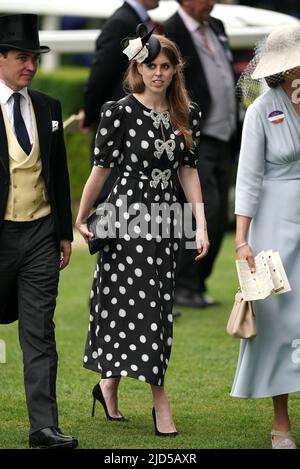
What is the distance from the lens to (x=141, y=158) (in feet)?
21.5

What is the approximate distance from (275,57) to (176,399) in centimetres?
209

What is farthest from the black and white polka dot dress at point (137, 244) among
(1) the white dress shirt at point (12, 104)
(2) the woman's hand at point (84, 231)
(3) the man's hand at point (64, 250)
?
(1) the white dress shirt at point (12, 104)

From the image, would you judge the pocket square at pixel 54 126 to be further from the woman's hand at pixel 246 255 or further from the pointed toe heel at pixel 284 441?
the pointed toe heel at pixel 284 441

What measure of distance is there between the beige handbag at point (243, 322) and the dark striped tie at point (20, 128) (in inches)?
45.2

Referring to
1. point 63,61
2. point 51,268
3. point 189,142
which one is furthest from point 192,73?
point 63,61

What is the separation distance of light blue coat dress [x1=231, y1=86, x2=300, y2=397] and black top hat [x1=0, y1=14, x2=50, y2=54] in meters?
1.00

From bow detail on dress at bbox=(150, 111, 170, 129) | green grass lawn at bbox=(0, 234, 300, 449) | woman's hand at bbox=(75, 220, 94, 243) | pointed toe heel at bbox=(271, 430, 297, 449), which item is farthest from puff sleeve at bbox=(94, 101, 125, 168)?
pointed toe heel at bbox=(271, 430, 297, 449)

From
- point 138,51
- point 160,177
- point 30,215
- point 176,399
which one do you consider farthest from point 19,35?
point 176,399

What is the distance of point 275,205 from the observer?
621cm

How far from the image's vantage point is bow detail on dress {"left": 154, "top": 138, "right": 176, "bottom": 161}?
6535 millimetres

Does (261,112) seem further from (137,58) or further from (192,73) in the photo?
(192,73)

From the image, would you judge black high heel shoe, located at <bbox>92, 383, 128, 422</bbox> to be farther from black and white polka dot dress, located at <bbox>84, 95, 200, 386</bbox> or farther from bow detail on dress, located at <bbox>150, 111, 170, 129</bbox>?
bow detail on dress, located at <bbox>150, 111, 170, 129</bbox>
